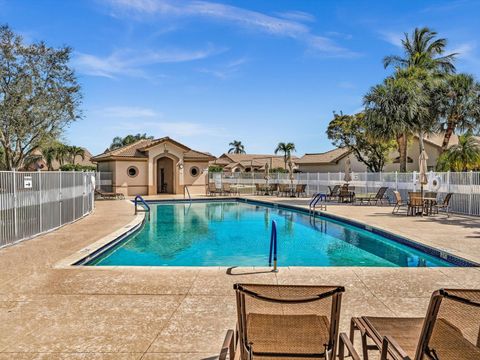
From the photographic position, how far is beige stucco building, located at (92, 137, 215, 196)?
89.4ft

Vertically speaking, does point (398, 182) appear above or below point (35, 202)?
above

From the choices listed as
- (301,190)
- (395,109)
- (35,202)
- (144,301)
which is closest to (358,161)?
(395,109)

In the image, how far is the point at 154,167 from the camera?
28.5 metres

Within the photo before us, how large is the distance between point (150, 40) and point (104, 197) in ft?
39.9

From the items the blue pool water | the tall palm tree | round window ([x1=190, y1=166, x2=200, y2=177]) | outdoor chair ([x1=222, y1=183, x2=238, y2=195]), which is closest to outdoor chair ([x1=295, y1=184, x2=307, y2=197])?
outdoor chair ([x1=222, y1=183, x2=238, y2=195])

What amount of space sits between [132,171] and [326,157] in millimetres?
22282

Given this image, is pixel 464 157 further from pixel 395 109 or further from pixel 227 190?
pixel 227 190

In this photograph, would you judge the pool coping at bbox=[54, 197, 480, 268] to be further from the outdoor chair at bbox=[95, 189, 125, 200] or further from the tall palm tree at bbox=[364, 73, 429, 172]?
the tall palm tree at bbox=[364, 73, 429, 172]

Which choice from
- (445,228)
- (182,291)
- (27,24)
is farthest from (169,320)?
(27,24)

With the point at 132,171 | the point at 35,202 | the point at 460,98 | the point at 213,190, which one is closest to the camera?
the point at 35,202

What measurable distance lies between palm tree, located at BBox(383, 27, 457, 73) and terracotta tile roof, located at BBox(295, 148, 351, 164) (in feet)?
29.9

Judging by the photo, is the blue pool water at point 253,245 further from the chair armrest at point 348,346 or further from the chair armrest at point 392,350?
the chair armrest at point 392,350

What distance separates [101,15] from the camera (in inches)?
590

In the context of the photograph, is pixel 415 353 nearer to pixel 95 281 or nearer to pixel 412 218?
pixel 95 281
